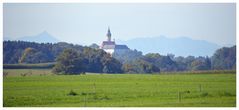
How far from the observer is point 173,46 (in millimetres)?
22953

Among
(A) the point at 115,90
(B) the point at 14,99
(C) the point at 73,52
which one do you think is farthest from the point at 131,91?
(B) the point at 14,99

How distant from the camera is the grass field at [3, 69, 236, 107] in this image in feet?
68.3

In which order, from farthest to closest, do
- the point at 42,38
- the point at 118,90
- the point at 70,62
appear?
the point at 118,90, the point at 70,62, the point at 42,38

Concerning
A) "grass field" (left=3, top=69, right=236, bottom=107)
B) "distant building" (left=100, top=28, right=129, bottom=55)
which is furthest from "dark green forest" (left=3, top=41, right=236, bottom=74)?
"grass field" (left=3, top=69, right=236, bottom=107)

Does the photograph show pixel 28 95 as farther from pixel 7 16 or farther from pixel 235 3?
pixel 235 3

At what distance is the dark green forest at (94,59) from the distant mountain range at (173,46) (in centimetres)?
18

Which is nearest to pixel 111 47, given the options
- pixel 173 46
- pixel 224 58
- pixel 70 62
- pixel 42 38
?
pixel 70 62

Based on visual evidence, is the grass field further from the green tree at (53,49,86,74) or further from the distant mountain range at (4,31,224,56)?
the distant mountain range at (4,31,224,56)

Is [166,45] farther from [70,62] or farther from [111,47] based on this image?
[70,62]

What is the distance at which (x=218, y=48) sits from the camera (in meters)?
22.3

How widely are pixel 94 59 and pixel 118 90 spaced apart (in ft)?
4.63

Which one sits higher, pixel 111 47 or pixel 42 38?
pixel 42 38

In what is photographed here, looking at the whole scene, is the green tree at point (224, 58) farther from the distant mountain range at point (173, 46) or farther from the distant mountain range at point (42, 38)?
the distant mountain range at point (42, 38)

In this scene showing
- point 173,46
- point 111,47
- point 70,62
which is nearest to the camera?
point 173,46
